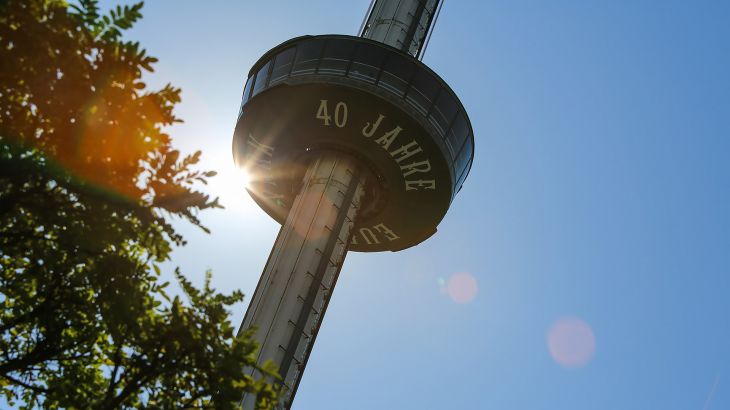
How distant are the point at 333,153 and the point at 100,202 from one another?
75.1ft

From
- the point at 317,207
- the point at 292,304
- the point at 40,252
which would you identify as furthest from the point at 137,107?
the point at 317,207

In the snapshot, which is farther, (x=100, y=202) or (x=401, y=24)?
(x=401, y=24)

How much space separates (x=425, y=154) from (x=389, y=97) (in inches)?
136

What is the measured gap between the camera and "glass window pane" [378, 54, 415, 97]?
95.8 ft

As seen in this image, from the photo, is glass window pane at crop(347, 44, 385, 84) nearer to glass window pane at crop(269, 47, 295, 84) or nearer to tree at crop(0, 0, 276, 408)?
glass window pane at crop(269, 47, 295, 84)

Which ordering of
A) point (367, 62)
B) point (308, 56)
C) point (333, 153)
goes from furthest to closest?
point (333, 153)
point (308, 56)
point (367, 62)

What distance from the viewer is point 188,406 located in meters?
9.95

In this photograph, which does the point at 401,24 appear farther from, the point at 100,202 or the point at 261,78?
the point at 100,202

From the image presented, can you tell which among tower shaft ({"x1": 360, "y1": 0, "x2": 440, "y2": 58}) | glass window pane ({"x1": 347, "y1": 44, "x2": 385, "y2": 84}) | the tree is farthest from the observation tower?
the tree

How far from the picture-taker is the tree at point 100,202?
884cm

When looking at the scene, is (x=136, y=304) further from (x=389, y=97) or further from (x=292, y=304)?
(x=389, y=97)

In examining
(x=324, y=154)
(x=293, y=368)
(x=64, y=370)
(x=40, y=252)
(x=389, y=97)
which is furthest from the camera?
(x=324, y=154)

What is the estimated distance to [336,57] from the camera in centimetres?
2962

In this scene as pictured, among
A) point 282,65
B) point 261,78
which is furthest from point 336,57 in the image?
point 261,78
